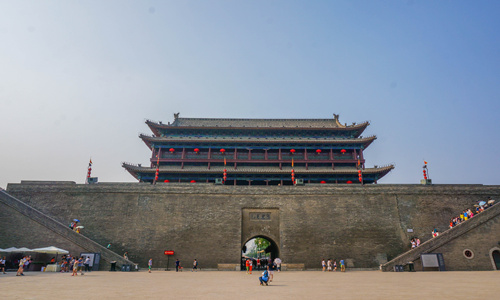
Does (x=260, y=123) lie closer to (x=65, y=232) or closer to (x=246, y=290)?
(x=65, y=232)

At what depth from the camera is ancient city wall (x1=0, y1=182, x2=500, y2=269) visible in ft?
66.0

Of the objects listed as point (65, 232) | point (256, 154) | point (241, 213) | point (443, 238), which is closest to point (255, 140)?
point (256, 154)

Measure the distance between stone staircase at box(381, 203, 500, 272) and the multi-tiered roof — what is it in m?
7.96

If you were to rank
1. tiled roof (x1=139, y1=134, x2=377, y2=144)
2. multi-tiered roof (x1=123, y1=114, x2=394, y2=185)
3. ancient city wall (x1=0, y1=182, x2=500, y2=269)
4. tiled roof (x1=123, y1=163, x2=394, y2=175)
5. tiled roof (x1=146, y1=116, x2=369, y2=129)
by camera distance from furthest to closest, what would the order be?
tiled roof (x1=146, y1=116, x2=369, y2=129) → tiled roof (x1=139, y1=134, x2=377, y2=144) → multi-tiered roof (x1=123, y1=114, x2=394, y2=185) → tiled roof (x1=123, y1=163, x2=394, y2=175) → ancient city wall (x1=0, y1=182, x2=500, y2=269)

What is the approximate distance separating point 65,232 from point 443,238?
73.3 feet

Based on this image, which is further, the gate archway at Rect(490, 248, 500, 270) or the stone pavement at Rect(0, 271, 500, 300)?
the gate archway at Rect(490, 248, 500, 270)

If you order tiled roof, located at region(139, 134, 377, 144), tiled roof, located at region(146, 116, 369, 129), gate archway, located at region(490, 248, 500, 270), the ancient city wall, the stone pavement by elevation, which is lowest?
the stone pavement

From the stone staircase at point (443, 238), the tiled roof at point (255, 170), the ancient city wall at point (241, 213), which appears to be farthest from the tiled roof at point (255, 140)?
the stone staircase at point (443, 238)

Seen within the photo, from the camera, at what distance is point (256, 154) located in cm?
2869

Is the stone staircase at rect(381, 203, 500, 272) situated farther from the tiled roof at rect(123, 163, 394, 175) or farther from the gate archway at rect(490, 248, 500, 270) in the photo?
the tiled roof at rect(123, 163, 394, 175)

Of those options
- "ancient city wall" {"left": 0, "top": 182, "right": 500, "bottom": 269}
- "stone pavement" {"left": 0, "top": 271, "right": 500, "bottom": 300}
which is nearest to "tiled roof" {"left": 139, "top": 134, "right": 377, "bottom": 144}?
"ancient city wall" {"left": 0, "top": 182, "right": 500, "bottom": 269}

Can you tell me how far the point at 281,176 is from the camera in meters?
26.6

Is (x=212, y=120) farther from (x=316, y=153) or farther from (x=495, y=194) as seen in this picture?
(x=495, y=194)

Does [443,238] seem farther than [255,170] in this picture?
No
